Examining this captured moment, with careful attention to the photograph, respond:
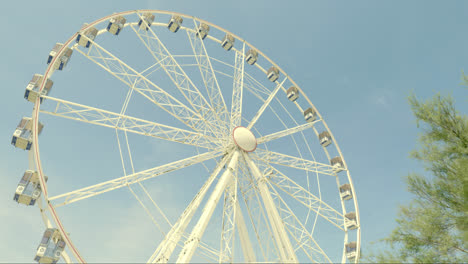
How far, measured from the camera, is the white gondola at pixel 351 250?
18172 mm

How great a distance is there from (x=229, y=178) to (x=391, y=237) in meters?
8.25

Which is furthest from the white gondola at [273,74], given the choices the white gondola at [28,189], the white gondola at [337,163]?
the white gondola at [28,189]

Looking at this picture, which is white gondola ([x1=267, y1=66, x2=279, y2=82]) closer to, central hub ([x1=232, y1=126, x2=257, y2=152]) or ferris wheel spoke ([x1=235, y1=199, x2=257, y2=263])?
central hub ([x1=232, y1=126, x2=257, y2=152])

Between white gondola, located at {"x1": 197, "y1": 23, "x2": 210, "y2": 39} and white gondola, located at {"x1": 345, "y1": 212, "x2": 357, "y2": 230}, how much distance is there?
1456 centimetres

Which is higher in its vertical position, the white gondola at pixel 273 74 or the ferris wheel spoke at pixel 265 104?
the white gondola at pixel 273 74

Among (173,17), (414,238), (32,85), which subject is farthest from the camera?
(173,17)

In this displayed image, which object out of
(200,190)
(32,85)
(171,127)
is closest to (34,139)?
(32,85)

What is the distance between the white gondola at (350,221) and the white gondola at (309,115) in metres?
7.04

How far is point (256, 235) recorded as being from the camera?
53.7 ft

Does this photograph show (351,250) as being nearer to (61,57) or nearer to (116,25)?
(116,25)

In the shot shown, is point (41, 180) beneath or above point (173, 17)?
beneath

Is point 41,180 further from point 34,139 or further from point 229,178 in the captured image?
point 229,178

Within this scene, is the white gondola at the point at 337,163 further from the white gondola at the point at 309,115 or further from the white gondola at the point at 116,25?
the white gondola at the point at 116,25

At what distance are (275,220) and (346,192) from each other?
756 centimetres
